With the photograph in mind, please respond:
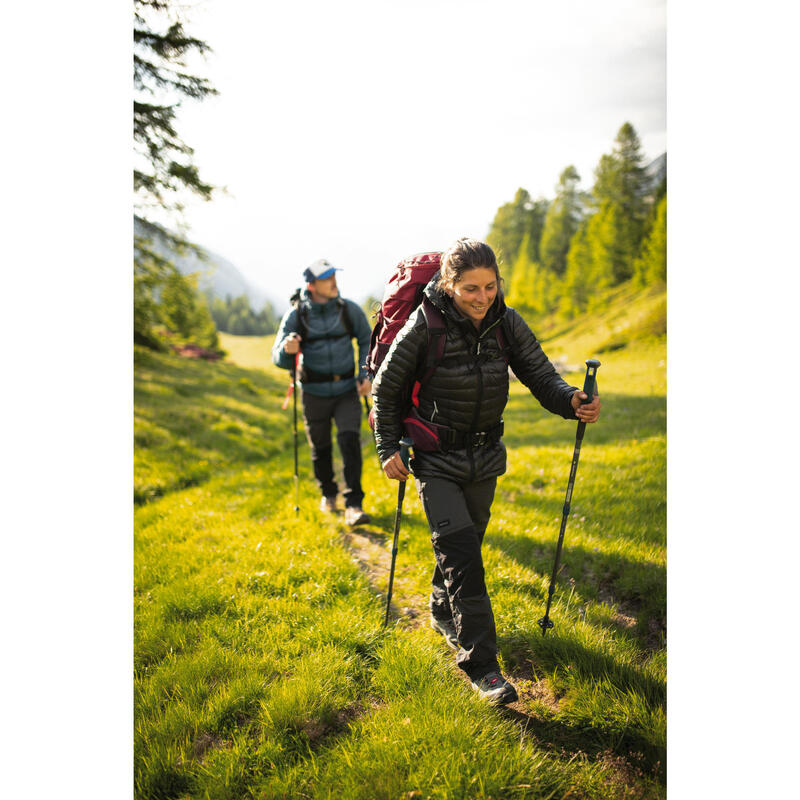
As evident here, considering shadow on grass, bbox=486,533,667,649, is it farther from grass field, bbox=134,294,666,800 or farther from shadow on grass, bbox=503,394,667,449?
shadow on grass, bbox=503,394,667,449

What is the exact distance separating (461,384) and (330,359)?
10.7 feet

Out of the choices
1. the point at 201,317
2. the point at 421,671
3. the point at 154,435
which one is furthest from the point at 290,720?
the point at 201,317

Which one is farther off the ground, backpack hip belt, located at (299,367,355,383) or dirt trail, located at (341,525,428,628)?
backpack hip belt, located at (299,367,355,383)

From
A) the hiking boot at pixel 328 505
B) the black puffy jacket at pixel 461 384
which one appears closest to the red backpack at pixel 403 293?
the black puffy jacket at pixel 461 384

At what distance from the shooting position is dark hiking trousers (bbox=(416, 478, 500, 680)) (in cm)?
326

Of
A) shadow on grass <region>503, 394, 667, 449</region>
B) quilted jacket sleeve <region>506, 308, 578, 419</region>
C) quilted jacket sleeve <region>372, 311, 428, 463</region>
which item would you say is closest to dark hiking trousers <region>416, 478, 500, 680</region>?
quilted jacket sleeve <region>372, 311, 428, 463</region>

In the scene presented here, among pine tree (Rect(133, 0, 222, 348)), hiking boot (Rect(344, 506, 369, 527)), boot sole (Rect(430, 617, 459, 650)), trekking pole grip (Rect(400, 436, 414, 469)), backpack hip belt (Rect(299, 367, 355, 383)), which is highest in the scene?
pine tree (Rect(133, 0, 222, 348))

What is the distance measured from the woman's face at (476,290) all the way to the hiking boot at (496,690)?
7.76ft

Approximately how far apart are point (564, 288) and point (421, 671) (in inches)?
1569

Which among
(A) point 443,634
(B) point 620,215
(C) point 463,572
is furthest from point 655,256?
(C) point 463,572

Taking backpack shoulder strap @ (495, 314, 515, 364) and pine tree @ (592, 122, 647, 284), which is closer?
backpack shoulder strap @ (495, 314, 515, 364)

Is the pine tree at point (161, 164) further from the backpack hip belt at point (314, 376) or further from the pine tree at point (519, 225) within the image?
the pine tree at point (519, 225)

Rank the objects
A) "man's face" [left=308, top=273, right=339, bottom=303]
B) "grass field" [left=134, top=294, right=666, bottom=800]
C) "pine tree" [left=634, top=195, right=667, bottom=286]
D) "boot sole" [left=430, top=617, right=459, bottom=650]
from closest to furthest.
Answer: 1. "grass field" [left=134, top=294, right=666, bottom=800]
2. "boot sole" [left=430, top=617, right=459, bottom=650]
3. "man's face" [left=308, top=273, right=339, bottom=303]
4. "pine tree" [left=634, top=195, right=667, bottom=286]
